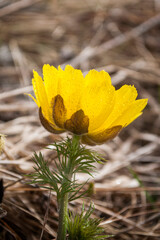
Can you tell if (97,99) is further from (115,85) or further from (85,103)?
(115,85)

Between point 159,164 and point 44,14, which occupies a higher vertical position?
point 44,14

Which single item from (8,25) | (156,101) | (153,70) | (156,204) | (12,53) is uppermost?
(8,25)

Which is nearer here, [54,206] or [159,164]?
[54,206]

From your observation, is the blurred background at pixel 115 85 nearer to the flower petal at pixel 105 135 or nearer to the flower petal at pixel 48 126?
the flower petal at pixel 105 135

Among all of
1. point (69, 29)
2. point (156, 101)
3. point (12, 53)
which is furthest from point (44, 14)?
point (156, 101)

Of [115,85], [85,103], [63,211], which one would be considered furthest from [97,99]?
[115,85]

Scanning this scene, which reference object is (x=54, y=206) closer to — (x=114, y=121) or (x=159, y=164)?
(x=114, y=121)

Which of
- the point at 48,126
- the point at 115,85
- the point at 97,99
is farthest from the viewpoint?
the point at 115,85
